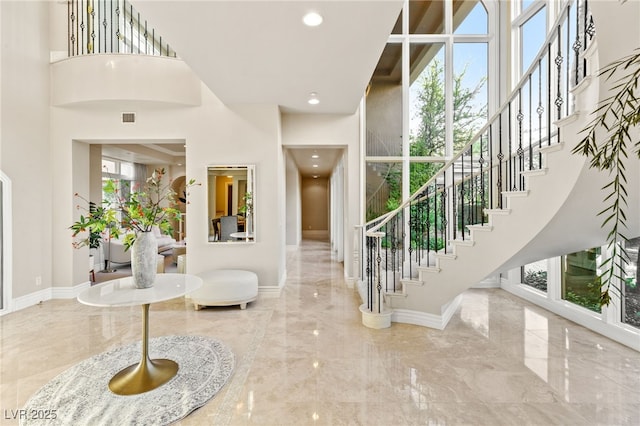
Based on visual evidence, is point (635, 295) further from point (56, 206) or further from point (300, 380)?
point (56, 206)

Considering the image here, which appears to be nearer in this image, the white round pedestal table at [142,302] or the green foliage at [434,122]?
the white round pedestal table at [142,302]

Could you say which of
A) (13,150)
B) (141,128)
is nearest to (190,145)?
(141,128)

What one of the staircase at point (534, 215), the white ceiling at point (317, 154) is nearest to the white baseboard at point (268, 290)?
the staircase at point (534, 215)

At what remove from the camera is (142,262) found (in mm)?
2482

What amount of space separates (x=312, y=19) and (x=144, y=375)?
10.8ft

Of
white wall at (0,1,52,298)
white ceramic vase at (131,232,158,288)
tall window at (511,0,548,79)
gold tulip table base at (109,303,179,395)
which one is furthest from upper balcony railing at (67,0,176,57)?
tall window at (511,0,548,79)

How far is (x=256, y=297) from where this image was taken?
439cm

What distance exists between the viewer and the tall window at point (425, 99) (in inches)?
211

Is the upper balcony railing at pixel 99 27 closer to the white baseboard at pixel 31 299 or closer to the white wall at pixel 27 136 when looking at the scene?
the white wall at pixel 27 136

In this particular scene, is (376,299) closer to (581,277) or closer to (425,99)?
(581,277)

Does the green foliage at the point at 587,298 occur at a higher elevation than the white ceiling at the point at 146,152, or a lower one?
lower

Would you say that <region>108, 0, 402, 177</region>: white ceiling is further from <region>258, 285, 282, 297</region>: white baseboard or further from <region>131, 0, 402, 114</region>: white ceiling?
<region>258, 285, 282, 297</region>: white baseboard

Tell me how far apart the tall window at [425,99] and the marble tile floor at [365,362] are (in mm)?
2346

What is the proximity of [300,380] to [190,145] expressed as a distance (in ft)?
12.2
